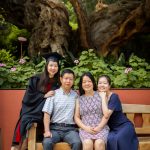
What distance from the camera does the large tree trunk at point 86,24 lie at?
816 cm

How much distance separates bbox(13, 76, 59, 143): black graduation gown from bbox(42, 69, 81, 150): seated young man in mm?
98

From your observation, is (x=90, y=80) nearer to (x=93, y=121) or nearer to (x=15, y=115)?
(x=93, y=121)

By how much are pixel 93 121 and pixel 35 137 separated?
2.44 feet

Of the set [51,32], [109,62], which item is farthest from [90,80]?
[51,32]

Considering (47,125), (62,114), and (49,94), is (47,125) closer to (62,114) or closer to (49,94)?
(62,114)

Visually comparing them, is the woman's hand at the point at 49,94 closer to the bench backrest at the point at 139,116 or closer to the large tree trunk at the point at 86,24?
the bench backrest at the point at 139,116

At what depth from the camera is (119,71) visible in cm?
690

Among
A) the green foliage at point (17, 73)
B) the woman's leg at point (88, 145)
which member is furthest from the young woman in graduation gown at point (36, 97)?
the green foliage at point (17, 73)

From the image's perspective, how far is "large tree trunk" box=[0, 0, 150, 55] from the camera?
26.8 feet

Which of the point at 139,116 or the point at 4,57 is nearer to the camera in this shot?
the point at 139,116

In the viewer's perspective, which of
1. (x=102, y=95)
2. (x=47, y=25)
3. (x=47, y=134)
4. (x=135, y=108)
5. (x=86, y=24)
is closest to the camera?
(x=47, y=134)

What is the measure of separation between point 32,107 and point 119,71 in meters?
2.14

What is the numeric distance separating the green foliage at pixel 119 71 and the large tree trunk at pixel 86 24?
101 centimetres

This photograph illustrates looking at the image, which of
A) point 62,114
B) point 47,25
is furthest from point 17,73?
point 62,114
